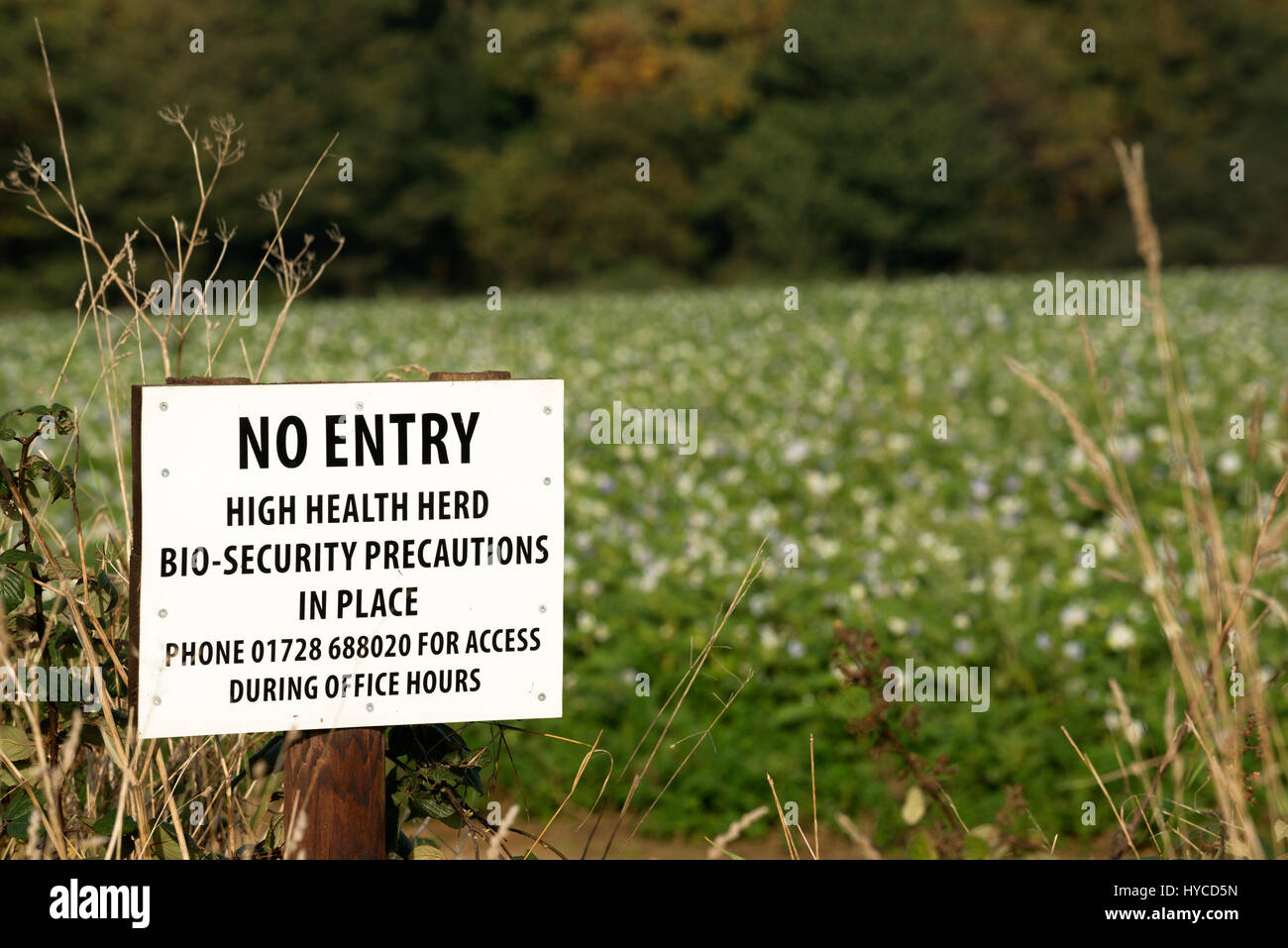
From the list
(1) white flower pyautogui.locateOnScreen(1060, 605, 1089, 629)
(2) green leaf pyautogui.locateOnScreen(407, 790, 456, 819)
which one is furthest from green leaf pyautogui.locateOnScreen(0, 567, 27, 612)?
(1) white flower pyautogui.locateOnScreen(1060, 605, 1089, 629)

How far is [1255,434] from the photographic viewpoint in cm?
151

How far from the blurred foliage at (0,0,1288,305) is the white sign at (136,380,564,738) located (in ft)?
97.9

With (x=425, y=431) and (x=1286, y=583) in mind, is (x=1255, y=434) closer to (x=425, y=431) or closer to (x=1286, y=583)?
(x=425, y=431)

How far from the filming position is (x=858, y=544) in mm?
5613

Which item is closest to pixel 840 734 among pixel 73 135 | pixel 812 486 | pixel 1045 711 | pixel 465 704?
pixel 1045 711

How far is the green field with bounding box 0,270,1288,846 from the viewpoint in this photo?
13.1ft

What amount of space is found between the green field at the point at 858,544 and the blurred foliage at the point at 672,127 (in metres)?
20.9

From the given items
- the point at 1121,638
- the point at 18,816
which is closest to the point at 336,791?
the point at 18,816

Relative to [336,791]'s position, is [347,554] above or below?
above

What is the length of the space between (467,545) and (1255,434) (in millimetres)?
909

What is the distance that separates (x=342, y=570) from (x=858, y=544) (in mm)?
4321

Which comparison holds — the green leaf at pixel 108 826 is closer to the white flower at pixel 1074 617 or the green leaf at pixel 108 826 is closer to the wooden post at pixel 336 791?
the wooden post at pixel 336 791

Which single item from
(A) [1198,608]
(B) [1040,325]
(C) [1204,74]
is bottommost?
(A) [1198,608]

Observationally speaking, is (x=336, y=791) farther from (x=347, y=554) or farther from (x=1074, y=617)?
(x=1074, y=617)
